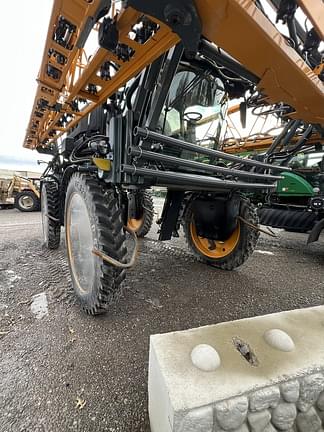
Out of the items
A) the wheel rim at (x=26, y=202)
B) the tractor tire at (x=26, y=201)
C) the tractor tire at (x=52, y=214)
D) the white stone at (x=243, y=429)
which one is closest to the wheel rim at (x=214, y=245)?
the tractor tire at (x=52, y=214)

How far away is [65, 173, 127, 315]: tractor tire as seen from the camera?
1.71 metres

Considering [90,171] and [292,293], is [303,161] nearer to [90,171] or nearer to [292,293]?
[292,293]

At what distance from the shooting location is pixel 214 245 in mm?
3316

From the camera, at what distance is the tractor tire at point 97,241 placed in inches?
67.3

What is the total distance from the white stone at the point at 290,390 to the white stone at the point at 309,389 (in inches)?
1.5

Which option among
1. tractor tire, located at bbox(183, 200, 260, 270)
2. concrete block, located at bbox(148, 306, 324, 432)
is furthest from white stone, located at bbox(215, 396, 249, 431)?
tractor tire, located at bbox(183, 200, 260, 270)

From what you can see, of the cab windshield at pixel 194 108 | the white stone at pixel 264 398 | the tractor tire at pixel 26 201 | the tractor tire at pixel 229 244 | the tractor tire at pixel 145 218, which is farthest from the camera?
the tractor tire at pixel 26 201

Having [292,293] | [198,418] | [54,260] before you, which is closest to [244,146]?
[292,293]

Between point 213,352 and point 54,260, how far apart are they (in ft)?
9.86

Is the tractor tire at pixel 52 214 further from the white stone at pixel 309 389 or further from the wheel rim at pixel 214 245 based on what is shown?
the white stone at pixel 309 389

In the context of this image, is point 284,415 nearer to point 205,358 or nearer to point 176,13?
point 205,358

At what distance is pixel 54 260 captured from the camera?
11.0 ft

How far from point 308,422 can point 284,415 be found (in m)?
0.18

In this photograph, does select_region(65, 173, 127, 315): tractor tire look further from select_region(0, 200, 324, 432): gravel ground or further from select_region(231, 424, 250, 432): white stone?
select_region(231, 424, 250, 432): white stone
